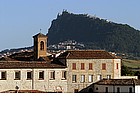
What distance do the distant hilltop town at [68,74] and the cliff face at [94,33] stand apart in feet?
160

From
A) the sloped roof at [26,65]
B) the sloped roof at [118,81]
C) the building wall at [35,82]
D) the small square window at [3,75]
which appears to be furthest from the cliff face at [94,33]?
the small square window at [3,75]

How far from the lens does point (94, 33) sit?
10144 centimetres

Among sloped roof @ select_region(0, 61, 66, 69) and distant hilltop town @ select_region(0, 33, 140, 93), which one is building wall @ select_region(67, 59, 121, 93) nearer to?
distant hilltop town @ select_region(0, 33, 140, 93)

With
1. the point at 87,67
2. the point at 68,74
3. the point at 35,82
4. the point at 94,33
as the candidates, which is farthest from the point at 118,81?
the point at 94,33

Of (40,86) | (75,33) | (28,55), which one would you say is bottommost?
(40,86)

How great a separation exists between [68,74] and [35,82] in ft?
9.79

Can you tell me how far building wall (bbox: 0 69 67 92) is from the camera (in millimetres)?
36438

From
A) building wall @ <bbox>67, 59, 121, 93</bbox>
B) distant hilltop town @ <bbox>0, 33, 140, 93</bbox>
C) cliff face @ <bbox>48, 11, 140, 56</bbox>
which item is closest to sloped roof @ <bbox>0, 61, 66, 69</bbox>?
distant hilltop town @ <bbox>0, 33, 140, 93</bbox>

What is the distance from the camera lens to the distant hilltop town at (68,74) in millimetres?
36469

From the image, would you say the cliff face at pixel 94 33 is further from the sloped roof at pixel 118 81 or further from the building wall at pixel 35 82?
the sloped roof at pixel 118 81

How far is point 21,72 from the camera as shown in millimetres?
36688
